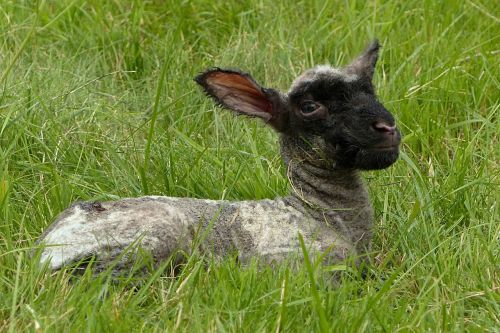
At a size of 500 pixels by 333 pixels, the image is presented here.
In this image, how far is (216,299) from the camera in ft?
16.6

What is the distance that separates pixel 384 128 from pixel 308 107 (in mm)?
459

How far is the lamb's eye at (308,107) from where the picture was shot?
238 inches

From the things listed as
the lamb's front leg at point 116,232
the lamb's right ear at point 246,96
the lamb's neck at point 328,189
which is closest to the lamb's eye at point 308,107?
the lamb's right ear at point 246,96

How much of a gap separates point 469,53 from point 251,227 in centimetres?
245

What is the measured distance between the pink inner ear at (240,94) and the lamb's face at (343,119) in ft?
0.48

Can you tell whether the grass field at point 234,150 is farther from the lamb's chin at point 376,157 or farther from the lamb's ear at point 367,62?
the lamb's ear at point 367,62

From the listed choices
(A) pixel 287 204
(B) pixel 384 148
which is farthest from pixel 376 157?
(A) pixel 287 204

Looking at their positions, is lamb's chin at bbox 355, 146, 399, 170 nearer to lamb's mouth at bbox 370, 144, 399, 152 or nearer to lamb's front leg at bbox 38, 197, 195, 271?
lamb's mouth at bbox 370, 144, 399, 152

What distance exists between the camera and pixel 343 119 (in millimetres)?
5926

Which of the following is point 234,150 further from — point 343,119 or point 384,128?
point 384,128

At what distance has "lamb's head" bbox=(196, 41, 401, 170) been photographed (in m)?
5.85

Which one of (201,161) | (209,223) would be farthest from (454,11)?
(209,223)

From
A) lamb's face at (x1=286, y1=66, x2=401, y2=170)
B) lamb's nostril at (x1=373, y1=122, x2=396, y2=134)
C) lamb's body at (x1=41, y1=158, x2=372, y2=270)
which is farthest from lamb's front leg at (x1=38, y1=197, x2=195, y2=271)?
lamb's nostril at (x1=373, y1=122, x2=396, y2=134)

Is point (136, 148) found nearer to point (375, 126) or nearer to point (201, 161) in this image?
point (201, 161)
